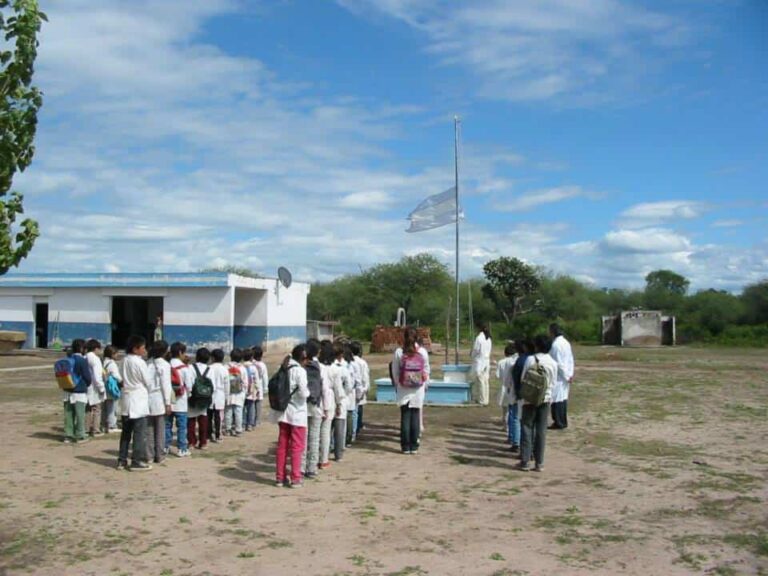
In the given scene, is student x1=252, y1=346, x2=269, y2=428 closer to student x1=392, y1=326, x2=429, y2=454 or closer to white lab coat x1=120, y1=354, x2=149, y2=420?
student x1=392, y1=326, x2=429, y2=454

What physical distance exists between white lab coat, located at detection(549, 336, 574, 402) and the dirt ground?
2.06 feet

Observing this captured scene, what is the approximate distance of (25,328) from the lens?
112 feet

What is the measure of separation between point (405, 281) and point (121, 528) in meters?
56.8

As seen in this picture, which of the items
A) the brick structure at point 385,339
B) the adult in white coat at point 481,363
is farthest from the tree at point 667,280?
the adult in white coat at point 481,363

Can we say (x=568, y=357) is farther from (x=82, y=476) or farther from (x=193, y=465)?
(x=82, y=476)

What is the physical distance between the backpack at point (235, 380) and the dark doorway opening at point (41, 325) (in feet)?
86.4

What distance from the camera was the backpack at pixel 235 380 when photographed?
441 inches

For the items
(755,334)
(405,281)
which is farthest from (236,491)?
(405,281)

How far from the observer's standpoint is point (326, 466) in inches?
369

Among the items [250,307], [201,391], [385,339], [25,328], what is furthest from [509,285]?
[201,391]

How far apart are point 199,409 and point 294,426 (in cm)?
250

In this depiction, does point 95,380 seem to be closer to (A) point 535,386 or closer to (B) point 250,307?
(A) point 535,386

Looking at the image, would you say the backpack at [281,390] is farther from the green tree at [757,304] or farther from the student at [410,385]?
the green tree at [757,304]

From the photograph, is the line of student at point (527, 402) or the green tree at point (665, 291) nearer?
the line of student at point (527, 402)
